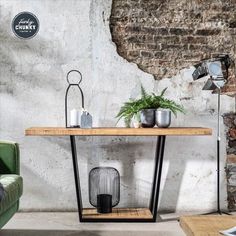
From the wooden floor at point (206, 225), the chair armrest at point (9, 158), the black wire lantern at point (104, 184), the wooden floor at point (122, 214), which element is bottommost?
the wooden floor at point (122, 214)

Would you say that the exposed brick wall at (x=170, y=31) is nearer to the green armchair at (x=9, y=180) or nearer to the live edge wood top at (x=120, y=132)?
the live edge wood top at (x=120, y=132)

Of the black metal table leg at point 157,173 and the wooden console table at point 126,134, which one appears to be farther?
the black metal table leg at point 157,173

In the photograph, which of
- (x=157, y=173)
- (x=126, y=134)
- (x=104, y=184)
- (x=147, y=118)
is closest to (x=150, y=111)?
(x=147, y=118)

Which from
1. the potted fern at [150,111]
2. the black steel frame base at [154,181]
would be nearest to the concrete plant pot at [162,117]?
the potted fern at [150,111]

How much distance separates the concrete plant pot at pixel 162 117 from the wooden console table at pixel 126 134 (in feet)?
0.30

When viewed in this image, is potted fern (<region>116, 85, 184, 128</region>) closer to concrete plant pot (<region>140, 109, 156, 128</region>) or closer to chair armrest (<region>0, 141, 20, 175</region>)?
concrete plant pot (<region>140, 109, 156, 128</region>)

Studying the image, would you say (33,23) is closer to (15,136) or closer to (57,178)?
(15,136)

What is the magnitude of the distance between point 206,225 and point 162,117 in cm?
176

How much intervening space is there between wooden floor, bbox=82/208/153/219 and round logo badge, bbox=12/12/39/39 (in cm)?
176

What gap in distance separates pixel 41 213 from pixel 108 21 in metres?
1.94

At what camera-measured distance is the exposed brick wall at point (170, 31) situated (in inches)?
171

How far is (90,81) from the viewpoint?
14.3 ft

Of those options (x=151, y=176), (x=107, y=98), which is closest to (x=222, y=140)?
(x=151, y=176)

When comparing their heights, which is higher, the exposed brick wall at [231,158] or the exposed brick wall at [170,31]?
the exposed brick wall at [170,31]
